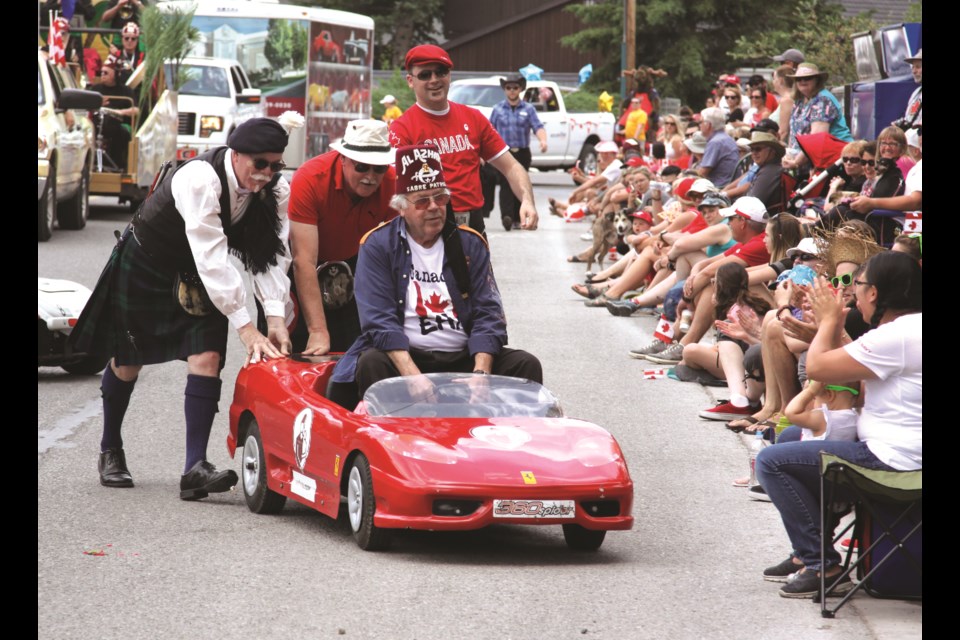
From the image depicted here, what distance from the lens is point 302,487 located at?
24.7ft

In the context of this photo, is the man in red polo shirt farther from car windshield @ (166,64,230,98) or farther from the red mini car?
car windshield @ (166,64,230,98)

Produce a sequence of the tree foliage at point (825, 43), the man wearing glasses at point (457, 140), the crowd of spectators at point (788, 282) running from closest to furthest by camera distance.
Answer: the crowd of spectators at point (788, 282) → the man wearing glasses at point (457, 140) → the tree foliage at point (825, 43)

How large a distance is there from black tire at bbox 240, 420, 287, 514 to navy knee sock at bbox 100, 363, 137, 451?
74 centimetres

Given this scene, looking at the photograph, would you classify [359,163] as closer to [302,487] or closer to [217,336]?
[217,336]

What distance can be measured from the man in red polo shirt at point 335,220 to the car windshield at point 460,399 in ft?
3.73

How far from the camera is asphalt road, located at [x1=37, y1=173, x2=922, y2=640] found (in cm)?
587

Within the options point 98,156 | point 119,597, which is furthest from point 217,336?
point 98,156

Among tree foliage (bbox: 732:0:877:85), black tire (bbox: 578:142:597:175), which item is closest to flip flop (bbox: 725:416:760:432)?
tree foliage (bbox: 732:0:877:85)

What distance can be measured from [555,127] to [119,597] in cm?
3096

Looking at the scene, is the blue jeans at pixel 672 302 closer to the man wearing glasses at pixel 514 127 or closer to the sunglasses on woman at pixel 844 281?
the sunglasses on woman at pixel 844 281

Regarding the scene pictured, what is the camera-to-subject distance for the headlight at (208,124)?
25.0 meters

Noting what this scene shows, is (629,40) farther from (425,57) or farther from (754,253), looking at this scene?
(425,57)

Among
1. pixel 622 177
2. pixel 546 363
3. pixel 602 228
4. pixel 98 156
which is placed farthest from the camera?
pixel 98 156

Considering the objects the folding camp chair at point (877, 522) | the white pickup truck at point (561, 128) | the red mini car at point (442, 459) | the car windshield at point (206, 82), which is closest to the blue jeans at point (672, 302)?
the red mini car at point (442, 459)
